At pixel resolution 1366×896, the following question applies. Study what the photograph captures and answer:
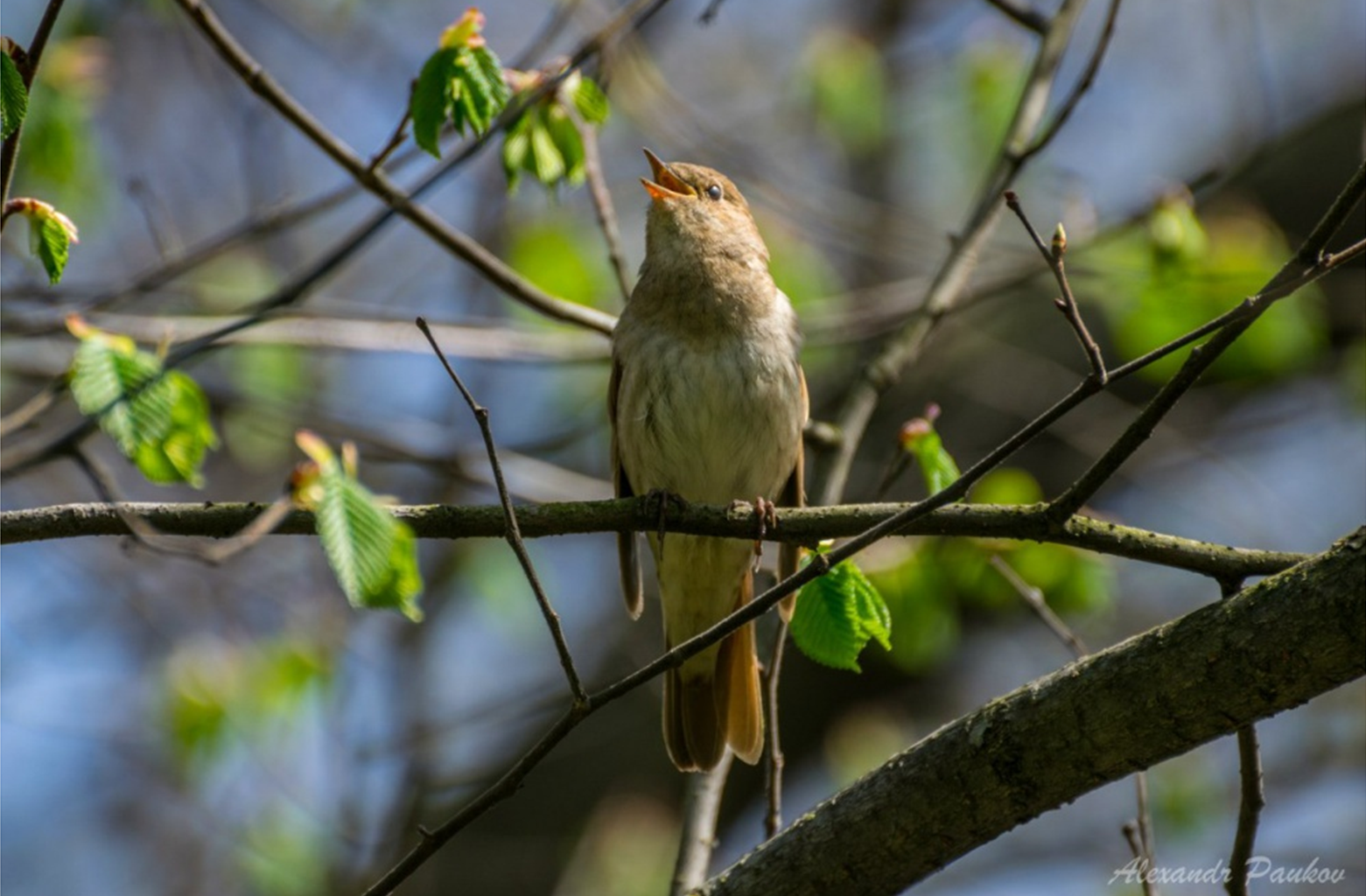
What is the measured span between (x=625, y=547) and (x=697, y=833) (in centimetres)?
133

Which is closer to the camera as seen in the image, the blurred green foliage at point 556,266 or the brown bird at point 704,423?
the brown bird at point 704,423

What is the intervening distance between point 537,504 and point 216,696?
4.27 metres

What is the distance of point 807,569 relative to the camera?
10.3ft

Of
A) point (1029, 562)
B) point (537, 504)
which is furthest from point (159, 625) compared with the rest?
point (537, 504)

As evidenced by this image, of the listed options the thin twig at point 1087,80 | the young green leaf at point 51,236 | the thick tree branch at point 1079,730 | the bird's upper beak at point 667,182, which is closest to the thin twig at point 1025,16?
the thin twig at point 1087,80

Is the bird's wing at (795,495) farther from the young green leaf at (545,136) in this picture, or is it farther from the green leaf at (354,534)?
the green leaf at (354,534)


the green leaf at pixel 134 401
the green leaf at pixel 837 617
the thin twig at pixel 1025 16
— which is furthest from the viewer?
the thin twig at pixel 1025 16

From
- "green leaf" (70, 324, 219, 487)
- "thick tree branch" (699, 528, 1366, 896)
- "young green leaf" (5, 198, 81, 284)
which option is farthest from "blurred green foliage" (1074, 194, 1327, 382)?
"young green leaf" (5, 198, 81, 284)

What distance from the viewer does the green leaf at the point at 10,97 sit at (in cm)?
292

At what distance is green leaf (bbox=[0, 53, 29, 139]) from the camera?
2918 millimetres

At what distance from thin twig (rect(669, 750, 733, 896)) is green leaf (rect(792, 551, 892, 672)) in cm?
86

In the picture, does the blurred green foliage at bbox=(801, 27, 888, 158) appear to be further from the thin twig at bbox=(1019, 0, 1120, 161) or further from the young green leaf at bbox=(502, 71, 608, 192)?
the young green leaf at bbox=(502, 71, 608, 192)

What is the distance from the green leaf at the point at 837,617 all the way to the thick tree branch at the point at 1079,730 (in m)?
0.46

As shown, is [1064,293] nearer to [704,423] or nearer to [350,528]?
[350,528]
